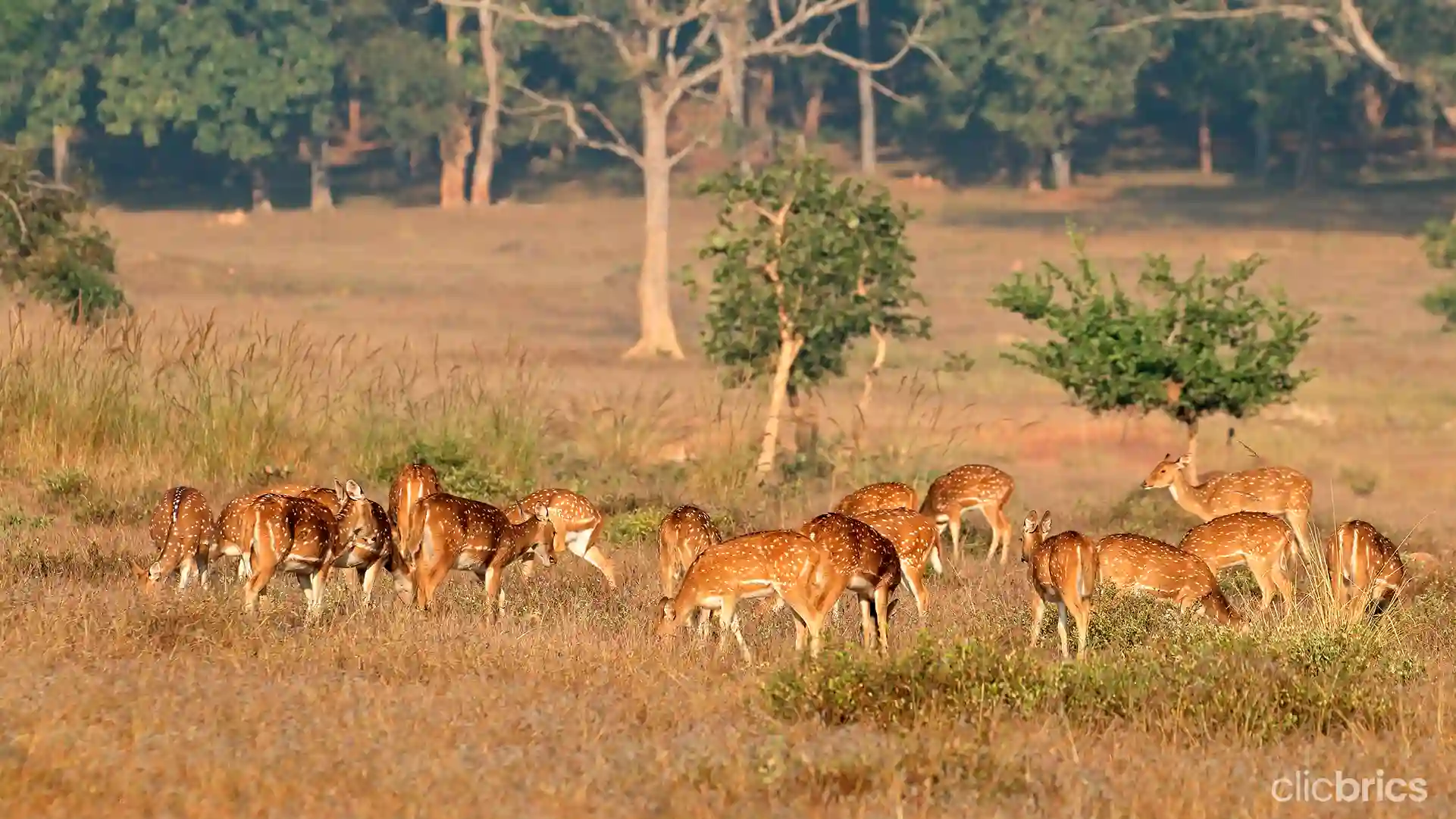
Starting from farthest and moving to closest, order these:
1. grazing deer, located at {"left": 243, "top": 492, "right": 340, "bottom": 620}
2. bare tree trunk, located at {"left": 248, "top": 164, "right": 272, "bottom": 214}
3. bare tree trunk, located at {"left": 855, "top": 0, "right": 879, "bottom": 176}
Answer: bare tree trunk, located at {"left": 855, "top": 0, "right": 879, "bottom": 176}
bare tree trunk, located at {"left": 248, "top": 164, "right": 272, "bottom": 214}
grazing deer, located at {"left": 243, "top": 492, "right": 340, "bottom": 620}

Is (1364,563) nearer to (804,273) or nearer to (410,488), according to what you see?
(410,488)

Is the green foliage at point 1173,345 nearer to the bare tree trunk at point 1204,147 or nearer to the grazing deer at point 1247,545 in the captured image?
the grazing deer at point 1247,545

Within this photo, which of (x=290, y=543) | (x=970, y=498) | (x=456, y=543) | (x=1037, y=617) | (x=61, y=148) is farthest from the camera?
(x=61, y=148)

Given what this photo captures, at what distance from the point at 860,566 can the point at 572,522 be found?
Answer: 3697mm

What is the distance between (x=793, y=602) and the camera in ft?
33.6

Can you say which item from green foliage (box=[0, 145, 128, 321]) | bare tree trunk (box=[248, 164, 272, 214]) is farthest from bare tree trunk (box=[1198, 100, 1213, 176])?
green foliage (box=[0, 145, 128, 321])

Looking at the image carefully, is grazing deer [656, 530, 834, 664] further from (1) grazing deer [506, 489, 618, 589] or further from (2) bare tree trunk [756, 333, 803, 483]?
(2) bare tree trunk [756, 333, 803, 483]

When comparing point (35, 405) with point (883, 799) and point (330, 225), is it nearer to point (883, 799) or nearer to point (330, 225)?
point (883, 799)

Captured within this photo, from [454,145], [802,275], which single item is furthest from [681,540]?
[454,145]

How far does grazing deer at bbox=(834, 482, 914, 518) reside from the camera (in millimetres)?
14945

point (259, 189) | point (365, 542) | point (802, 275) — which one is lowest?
point (365, 542)

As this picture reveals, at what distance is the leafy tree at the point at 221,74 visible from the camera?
71.3 meters

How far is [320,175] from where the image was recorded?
244ft

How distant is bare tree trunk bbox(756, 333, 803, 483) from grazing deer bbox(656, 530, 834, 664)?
10102 mm
